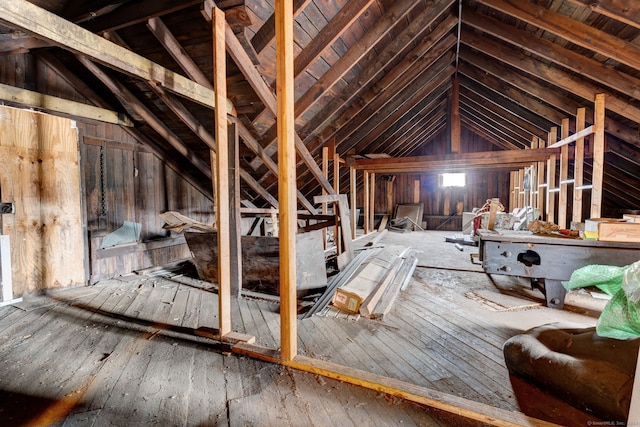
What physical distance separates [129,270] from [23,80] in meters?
2.45

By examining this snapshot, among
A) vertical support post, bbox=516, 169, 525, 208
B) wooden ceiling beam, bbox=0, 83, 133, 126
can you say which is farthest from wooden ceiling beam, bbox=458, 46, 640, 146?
wooden ceiling beam, bbox=0, 83, 133, 126

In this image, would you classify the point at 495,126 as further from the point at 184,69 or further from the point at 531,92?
the point at 184,69

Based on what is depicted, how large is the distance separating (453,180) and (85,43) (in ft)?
34.6

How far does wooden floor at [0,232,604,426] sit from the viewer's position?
137 cm

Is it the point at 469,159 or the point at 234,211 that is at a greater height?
the point at 469,159

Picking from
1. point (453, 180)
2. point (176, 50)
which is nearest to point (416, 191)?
point (453, 180)

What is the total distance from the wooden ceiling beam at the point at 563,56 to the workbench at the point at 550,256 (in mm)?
1940

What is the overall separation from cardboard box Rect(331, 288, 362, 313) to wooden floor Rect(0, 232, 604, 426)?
0.11 m

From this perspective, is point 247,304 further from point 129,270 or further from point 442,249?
point 442,249

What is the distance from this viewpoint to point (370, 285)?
2887 mm

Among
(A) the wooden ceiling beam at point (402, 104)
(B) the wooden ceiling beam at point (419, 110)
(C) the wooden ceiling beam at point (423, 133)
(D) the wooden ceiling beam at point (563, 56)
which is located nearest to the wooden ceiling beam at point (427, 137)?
(C) the wooden ceiling beam at point (423, 133)

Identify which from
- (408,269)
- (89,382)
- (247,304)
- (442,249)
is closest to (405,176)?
(442,249)

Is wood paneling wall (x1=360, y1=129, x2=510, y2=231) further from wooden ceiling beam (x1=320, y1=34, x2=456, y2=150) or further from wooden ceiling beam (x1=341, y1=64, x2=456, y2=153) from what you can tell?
wooden ceiling beam (x1=320, y1=34, x2=456, y2=150)

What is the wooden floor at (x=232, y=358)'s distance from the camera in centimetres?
137
